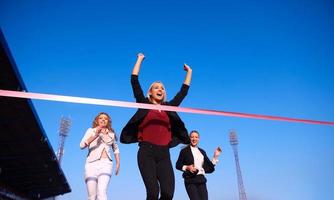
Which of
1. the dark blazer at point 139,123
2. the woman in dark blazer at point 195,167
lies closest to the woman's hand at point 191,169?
the woman in dark blazer at point 195,167

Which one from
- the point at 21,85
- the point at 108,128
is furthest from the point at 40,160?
the point at 108,128

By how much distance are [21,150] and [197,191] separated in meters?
12.2

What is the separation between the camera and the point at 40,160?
17.2 meters

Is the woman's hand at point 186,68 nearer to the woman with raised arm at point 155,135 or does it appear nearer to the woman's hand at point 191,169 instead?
the woman with raised arm at point 155,135

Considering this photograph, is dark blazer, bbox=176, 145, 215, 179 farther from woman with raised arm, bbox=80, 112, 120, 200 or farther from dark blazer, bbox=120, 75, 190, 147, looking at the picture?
dark blazer, bbox=120, 75, 190, 147

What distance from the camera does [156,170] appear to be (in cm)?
402

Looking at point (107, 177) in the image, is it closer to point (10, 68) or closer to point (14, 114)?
point (10, 68)

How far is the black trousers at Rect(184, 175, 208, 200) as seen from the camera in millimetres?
5710

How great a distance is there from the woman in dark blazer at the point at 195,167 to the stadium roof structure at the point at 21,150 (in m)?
4.65

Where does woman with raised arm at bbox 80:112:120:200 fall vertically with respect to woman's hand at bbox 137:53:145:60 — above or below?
below

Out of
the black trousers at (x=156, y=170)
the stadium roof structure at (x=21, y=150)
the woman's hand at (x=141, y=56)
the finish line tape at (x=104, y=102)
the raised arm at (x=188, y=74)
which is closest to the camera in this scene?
the finish line tape at (x=104, y=102)

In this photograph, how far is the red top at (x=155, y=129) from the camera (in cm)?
421

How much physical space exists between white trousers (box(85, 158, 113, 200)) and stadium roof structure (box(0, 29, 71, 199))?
12.2ft

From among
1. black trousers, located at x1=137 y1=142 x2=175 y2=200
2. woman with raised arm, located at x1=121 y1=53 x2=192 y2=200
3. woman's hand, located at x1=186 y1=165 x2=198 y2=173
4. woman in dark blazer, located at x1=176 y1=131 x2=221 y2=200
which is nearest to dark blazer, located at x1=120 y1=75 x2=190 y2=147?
woman with raised arm, located at x1=121 y1=53 x2=192 y2=200
